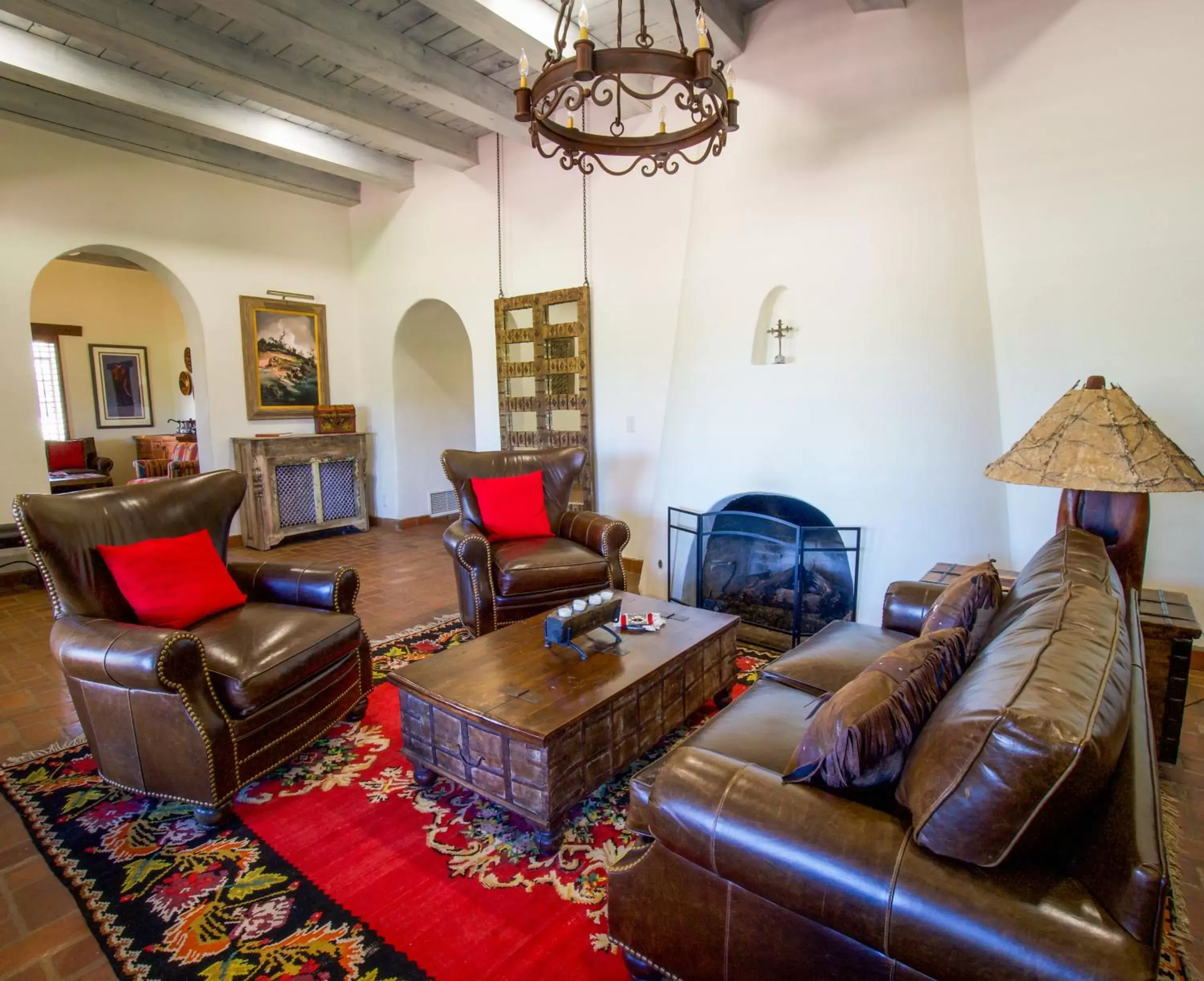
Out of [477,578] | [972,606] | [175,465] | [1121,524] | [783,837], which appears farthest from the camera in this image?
[175,465]

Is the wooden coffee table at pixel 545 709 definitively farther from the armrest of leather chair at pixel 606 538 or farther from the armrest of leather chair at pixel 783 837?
the armrest of leather chair at pixel 606 538

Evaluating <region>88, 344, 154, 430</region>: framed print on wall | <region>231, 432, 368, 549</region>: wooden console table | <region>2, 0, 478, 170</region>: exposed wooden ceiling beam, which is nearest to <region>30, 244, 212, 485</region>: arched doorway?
<region>88, 344, 154, 430</region>: framed print on wall

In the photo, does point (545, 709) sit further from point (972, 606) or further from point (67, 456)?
point (67, 456)

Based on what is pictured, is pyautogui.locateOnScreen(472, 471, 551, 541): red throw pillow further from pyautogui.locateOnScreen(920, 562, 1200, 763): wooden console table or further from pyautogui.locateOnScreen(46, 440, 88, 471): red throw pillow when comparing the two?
pyautogui.locateOnScreen(46, 440, 88, 471): red throw pillow

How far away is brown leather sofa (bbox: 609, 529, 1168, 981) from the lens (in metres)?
0.87

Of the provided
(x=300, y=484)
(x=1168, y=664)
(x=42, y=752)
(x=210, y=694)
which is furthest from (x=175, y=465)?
(x=1168, y=664)

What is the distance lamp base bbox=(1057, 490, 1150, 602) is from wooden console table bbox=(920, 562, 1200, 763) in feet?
0.42

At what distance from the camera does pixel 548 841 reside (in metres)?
1.85

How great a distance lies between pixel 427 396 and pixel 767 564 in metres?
4.31

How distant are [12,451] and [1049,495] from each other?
658 cm

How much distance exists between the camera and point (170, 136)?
16.1 feet

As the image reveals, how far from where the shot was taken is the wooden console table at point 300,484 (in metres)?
5.63

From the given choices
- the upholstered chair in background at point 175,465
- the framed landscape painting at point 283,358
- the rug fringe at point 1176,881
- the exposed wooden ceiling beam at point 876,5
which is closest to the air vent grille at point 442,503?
the framed landscape painting at point 283,358

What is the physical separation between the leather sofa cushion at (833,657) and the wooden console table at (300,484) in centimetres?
493
